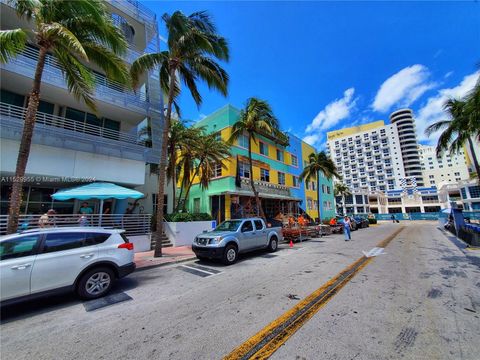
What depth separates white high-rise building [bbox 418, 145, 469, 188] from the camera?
91400 millimetres

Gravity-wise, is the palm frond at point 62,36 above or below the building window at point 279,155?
below

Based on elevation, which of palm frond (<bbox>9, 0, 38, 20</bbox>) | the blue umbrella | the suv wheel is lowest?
the suv wheel

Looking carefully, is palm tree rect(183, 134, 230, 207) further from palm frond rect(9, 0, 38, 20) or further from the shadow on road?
the shadow on road

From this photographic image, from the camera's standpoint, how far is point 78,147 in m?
11.2

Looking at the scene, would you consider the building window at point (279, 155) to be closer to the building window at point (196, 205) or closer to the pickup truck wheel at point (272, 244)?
the building window at point (196, 205)

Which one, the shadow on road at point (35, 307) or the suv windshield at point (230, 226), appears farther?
the suv windshield at point (230, 226)

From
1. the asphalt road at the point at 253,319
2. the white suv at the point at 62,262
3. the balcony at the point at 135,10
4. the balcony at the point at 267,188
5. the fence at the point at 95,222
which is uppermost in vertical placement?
the balcony at the point at 135,10

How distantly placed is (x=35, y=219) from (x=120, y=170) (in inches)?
175

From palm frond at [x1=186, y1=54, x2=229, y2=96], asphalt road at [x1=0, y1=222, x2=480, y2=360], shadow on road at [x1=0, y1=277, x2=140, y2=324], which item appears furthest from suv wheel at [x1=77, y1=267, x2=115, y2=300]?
palm frond at [x1=186, y1=54, x2=229, y2=96]

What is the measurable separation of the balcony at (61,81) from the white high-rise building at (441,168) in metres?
114

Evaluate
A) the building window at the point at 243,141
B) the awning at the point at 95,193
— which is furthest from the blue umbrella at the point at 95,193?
the building window at the point at 243,141

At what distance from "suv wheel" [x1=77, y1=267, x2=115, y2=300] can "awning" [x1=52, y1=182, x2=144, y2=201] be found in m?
5.24

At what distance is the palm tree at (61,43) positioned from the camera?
22.0ft

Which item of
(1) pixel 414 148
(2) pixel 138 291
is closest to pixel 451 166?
(1) pixel 414 148
